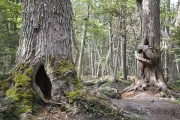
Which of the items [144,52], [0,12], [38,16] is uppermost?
[0,12]

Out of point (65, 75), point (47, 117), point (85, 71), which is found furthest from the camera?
point (85, 71)

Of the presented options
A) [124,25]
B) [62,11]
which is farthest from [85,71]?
[62,11]

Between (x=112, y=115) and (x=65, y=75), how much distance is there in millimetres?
1299

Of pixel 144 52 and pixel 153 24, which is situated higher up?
pixel 153 24

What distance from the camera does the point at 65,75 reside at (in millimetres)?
4371

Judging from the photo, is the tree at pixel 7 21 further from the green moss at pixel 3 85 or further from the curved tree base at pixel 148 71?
the curved tree base at pixel 148 71

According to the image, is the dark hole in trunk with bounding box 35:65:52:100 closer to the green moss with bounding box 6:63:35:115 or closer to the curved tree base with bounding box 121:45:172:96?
the green moss with bounding box 6:63:35:115

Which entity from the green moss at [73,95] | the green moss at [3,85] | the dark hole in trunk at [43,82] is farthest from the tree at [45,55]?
the green moss at [3,85]

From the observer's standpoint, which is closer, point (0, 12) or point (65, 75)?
point (65, 75)

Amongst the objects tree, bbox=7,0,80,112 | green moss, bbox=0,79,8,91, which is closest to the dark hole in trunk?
tree, bbox=7,0,80,112

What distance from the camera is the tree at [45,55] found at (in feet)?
14.0

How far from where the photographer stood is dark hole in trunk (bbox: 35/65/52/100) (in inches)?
182

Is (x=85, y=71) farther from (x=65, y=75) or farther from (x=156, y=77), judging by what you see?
(x=65, y=75)

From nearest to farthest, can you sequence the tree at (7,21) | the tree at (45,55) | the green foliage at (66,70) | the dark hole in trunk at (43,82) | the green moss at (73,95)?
the green moss at (73,95), the tree at (45,55), the green foliage at (66,70), the dark hole in trunk at (43,82), the tree at (7,21)
